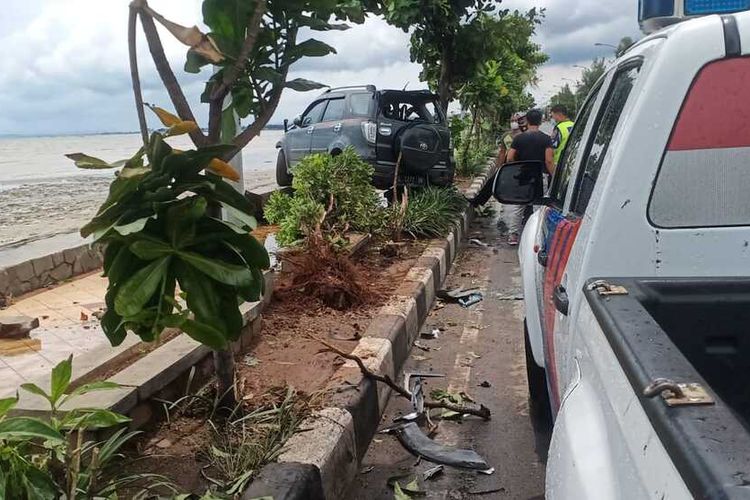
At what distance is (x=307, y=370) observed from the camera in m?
3.99

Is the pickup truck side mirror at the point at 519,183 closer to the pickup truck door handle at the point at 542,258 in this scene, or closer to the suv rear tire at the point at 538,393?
the pickup truck door handle at the point at 542,258

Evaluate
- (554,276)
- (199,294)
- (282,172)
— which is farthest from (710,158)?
(282,172)

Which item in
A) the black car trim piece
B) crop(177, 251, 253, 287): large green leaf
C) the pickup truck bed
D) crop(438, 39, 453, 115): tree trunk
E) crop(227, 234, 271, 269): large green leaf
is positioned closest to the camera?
the pickup truck bed

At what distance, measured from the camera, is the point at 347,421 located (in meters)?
3.21

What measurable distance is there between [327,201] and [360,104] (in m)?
3.61

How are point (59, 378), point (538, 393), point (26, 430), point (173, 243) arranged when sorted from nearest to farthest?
point (26, 430), point (59, 378), point (173, 243), point (538, 393)

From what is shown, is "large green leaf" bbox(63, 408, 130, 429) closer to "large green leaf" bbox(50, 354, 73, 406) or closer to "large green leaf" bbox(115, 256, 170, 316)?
"large green leaf" bbox(50, 354, 73, 406)

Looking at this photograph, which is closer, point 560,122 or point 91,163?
point 91,163

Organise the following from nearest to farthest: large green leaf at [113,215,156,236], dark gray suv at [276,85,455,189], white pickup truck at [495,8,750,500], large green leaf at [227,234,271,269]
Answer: white pickup truck at [495,8,750,500]
large green leaf at [113,215,156,236]
large green leaf at [227,234,271,269]
dark gray suv at [276,85,455,189]

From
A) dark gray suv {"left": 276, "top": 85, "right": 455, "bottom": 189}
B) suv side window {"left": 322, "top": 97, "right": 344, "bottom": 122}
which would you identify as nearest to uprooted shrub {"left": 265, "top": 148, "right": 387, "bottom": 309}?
dark gray suv {"left": 276, "top": 85, "right": 455, "bottom": 189}

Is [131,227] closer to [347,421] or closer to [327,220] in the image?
[347,421]

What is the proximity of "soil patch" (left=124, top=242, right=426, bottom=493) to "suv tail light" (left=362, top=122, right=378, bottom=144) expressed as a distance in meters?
2.94

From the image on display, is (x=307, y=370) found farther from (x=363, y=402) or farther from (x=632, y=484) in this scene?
(x=632, y=484)

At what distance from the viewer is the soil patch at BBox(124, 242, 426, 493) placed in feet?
9.26
